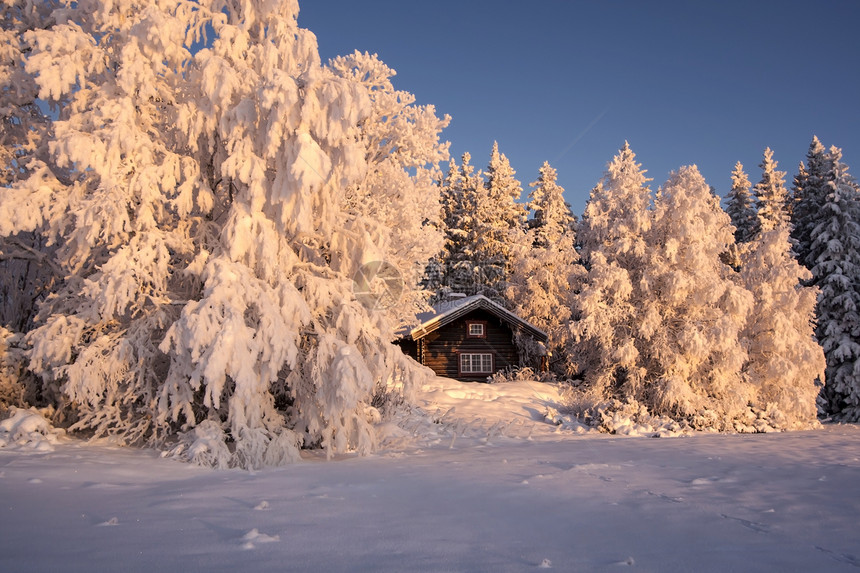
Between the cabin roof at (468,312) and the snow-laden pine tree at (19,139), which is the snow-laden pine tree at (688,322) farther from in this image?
the snow-laden pine tree at (19,139)

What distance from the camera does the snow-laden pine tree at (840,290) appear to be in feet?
90.3

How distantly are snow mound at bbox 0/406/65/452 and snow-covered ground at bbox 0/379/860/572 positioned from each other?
0.30ft

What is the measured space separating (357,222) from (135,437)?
597 cm

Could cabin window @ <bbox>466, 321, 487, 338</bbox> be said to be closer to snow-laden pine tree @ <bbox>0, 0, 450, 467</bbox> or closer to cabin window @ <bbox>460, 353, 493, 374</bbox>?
cabin window @ <bbox>460, 353, 493, 374</bbox>

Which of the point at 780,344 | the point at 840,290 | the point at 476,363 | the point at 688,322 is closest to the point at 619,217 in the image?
the point at 688,322

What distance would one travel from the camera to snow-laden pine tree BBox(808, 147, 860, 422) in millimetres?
27531

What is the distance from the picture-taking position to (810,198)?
107 feet

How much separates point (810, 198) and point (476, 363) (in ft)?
74.8

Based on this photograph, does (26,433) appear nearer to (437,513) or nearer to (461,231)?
(437,513)

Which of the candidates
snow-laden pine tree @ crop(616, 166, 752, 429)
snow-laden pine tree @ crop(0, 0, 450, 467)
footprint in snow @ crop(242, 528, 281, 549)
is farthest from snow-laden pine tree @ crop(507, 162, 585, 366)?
footprint in snow @ crop(242, 528, 281, 549)

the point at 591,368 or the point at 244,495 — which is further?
the point at 591,368

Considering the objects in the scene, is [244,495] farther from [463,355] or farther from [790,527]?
[463,355]

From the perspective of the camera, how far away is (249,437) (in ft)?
29.2

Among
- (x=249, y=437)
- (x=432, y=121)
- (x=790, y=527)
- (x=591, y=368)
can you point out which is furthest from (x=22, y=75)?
(x=591, y=368)
